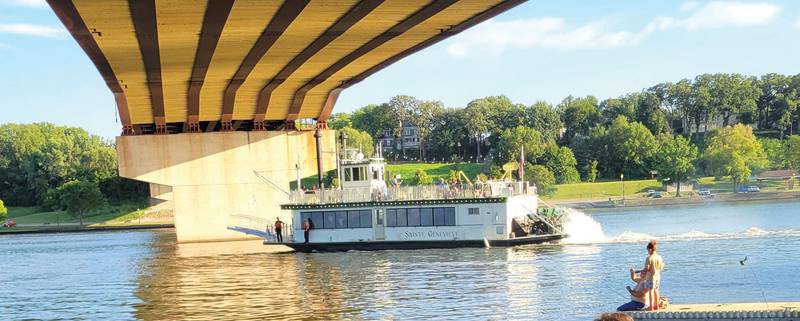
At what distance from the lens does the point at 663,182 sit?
132 metres

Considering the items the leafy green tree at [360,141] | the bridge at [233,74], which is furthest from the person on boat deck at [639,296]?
the leafy green tree at [360,141]

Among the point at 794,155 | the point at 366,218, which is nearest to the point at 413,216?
the point at 366,218

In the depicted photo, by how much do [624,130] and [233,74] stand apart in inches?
3875

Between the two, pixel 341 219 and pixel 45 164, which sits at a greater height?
pixel 45 164

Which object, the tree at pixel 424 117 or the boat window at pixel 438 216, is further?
the tree at pixel 424 117

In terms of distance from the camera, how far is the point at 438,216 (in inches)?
1966

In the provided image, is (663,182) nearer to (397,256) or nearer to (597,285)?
(397,256)

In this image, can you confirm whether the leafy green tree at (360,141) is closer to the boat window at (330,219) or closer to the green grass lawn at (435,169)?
the green grass lawn at (435,169)

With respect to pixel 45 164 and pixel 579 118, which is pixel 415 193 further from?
pixel 579 118

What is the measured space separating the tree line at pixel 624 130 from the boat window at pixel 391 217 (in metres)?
78.3

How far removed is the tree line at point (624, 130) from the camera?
133 m

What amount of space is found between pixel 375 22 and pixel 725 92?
134m

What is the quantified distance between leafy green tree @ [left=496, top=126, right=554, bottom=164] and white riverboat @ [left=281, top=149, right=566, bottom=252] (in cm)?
8910

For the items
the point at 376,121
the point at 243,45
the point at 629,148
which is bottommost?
the point at 629,148
